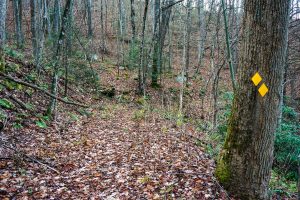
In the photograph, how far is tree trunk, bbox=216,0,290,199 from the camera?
11.5ft

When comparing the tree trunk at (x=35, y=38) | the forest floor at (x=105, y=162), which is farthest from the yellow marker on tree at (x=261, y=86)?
the tree trunk at (x=35, y=38)

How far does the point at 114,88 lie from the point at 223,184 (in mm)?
11046

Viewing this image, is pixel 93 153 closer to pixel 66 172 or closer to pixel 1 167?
pixel 66 172

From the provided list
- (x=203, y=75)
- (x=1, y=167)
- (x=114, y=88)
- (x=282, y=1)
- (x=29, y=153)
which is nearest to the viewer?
(x=282, y=1)

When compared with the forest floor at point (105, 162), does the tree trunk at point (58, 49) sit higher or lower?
higher

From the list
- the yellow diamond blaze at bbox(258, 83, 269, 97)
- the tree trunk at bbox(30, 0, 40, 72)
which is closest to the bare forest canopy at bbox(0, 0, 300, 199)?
the yellow diamond blaze at bbox(258, 83, 269, 97)

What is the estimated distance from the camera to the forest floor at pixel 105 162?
416cm

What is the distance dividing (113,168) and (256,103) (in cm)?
302

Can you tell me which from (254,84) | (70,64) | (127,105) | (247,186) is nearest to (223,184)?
(247,186)

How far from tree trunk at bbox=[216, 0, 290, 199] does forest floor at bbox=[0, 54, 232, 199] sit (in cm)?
48

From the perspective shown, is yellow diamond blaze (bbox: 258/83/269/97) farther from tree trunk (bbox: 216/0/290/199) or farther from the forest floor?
the forest floor

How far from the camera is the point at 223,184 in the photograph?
4.04m

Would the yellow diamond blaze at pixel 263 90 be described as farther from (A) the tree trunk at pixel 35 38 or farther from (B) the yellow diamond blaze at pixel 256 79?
(A) the tree trunk at pixel 35 38

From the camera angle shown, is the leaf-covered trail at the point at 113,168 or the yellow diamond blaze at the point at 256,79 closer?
the yellow diamond blaze at the point at 256,79
